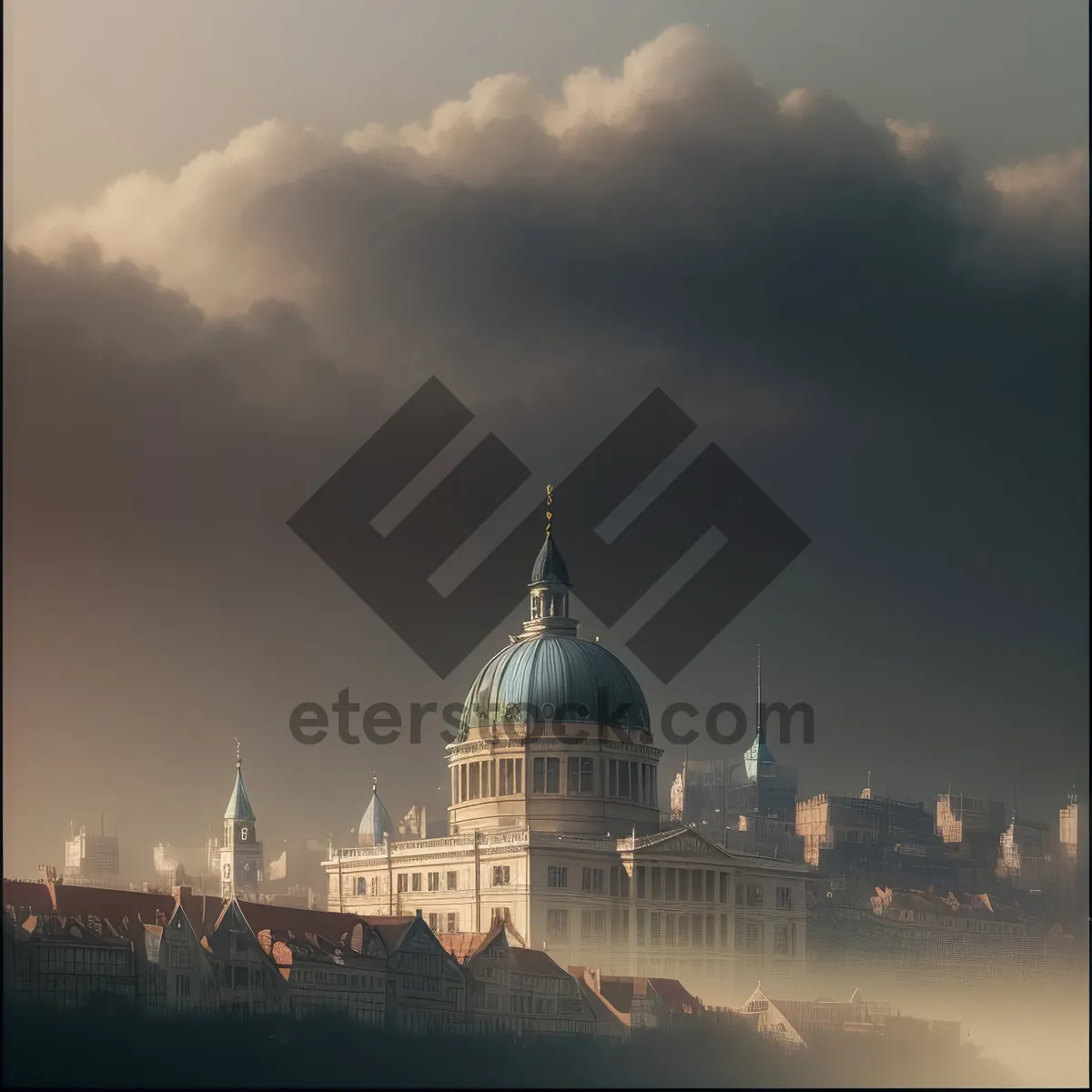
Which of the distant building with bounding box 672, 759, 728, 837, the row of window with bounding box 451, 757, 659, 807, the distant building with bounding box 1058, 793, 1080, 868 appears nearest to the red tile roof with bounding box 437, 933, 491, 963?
the row of window with bounding box 451, 757, 659, 807

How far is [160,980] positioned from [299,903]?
31.9 m

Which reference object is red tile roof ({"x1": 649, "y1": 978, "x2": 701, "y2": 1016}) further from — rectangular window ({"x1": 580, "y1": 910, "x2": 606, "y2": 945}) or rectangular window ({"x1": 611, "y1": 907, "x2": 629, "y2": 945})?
rectangular window ({"x1": 611, "y1": 907, "x2": 629, "y2": 945})

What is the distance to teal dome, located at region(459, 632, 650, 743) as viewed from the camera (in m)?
99.3

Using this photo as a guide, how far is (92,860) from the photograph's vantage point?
93.8 meters

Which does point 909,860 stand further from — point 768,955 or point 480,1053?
point 480,1053

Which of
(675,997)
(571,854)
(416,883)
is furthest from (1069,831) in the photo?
(416,883)

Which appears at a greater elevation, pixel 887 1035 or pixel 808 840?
pixel 808 840

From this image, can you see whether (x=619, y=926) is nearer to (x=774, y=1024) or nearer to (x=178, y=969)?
(x=774, y=1024)

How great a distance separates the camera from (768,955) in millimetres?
97000

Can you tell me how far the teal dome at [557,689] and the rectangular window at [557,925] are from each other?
10.1 meters

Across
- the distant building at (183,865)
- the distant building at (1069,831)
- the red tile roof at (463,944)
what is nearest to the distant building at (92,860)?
the distant building at (183,865)

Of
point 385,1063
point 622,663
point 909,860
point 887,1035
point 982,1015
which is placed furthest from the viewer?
point 909,860

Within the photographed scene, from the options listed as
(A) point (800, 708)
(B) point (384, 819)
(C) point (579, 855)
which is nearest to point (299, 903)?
(B) point (384, 819)

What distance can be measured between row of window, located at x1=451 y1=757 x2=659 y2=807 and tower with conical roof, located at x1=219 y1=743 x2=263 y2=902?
31.9ft
